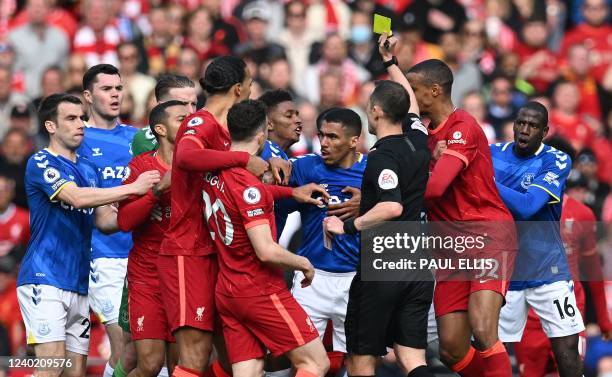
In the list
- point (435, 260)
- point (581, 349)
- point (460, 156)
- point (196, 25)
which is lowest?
point (581, 349)

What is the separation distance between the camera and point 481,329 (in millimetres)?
10609

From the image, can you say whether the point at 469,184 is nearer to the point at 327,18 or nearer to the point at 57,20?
the point at 327,18

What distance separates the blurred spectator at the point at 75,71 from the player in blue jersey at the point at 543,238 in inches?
248

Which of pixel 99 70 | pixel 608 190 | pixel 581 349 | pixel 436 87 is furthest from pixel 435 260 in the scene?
pixel 608 190

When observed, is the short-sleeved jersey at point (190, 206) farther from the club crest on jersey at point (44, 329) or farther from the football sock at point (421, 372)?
the football sock at point (421, 372)

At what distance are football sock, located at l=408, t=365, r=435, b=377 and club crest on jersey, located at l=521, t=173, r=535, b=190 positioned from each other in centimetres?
231

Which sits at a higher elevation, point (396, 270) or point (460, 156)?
point (460, 156)

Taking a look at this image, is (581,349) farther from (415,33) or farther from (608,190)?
(415,33)

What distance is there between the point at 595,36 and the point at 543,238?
8308mm

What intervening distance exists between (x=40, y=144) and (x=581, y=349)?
6667 millimetres

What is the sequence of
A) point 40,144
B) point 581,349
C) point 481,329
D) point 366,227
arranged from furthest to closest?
point 40,144 < point 581,349 < point 481,329 < point 366,227

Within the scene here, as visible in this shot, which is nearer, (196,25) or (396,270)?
(396,270)

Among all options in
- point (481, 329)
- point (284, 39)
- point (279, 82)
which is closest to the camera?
point (481, 329)

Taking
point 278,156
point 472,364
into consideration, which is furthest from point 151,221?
point 472,364
